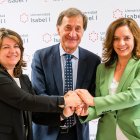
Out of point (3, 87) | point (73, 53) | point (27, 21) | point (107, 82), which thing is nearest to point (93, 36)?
point (27, 21)

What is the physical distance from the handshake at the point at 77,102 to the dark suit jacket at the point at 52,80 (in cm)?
9

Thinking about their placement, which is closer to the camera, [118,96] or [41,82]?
[118,96]

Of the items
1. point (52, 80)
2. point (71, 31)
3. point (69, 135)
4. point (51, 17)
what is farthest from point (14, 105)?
point (51, 17)

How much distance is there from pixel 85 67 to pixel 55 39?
1241 millimetres

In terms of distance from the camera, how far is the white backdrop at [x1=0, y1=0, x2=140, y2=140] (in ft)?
10.3

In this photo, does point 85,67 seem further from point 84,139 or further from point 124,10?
point 124,10

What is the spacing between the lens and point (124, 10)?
3133 millimetres

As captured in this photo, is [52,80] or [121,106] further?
[52,80]

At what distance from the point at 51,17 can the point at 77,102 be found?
4.76ft

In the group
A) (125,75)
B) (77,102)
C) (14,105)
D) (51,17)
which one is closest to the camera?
Result: (14,105)

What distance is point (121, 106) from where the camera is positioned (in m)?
1.86

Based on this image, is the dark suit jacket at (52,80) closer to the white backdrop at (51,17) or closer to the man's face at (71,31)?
the man's face at (71,31)

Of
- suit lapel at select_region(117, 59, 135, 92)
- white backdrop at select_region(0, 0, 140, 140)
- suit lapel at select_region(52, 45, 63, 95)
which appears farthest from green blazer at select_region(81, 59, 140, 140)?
white backdrop at select_region(0, 0, 140, 140)

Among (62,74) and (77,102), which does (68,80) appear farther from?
(77,102)
